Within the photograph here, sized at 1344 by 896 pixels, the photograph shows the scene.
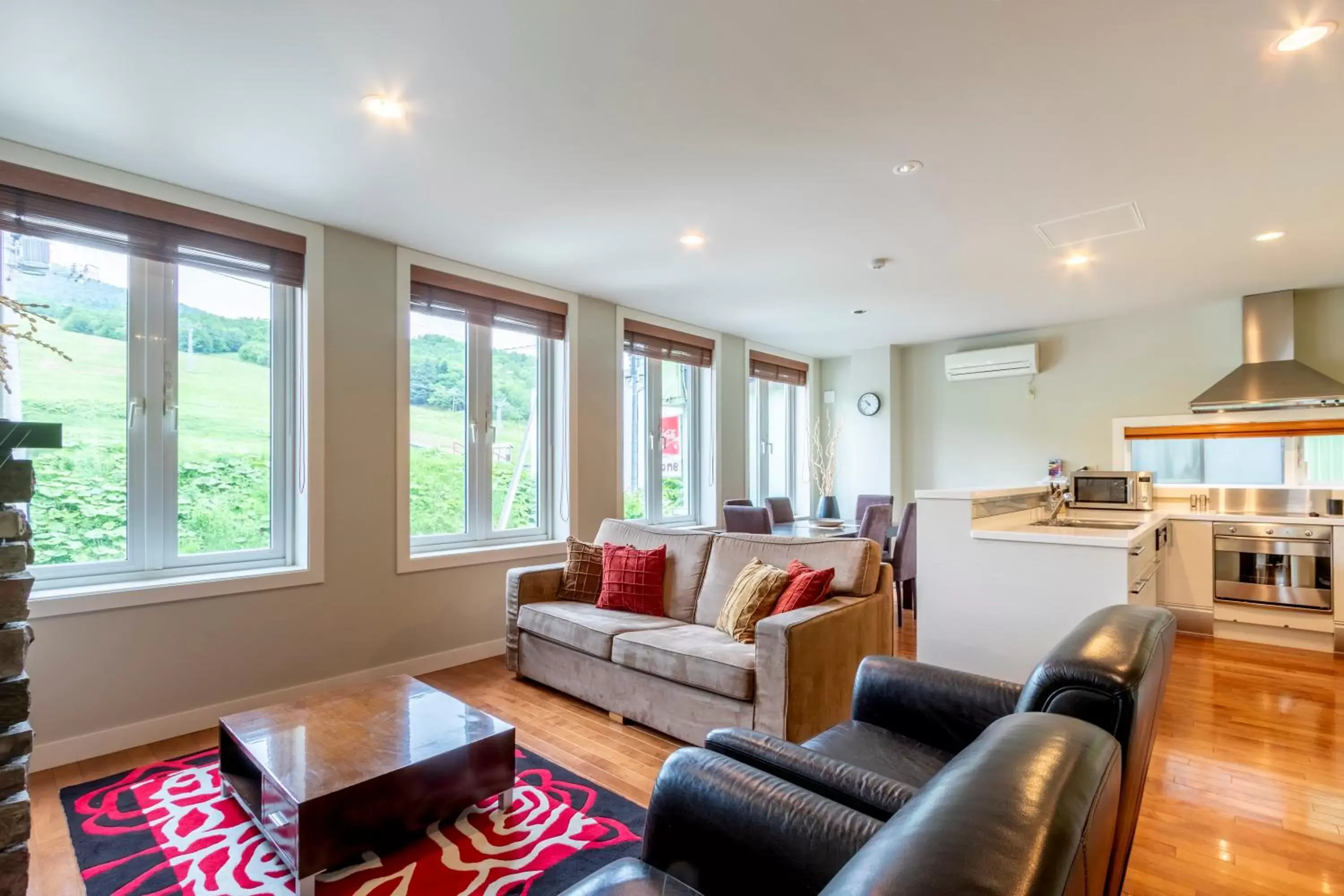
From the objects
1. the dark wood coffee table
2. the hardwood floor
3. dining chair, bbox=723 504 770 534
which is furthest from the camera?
dining chair, bbox=723 504 770 534

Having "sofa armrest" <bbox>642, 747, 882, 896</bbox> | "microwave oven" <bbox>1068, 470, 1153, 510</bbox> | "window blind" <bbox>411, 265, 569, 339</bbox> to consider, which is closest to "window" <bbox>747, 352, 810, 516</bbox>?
"window blind" <bbox>411, 265, 569, 339</bbox>

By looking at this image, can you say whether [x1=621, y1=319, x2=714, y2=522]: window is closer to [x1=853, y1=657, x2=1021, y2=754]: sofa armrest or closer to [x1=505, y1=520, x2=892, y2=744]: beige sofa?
[x1=505, y1=520, x2=892, y2=744]: beige sofa

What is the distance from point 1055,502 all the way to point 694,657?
2623 millimetres

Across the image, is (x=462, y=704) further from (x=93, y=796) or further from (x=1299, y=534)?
(x=1299, y=534)

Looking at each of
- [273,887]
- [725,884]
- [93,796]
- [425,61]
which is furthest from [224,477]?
[725,884]

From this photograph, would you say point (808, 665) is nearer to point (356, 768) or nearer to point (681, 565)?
point (681, 565)

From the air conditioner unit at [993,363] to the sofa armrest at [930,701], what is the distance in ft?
15.7

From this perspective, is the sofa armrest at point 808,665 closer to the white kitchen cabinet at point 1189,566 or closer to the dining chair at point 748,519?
the dining chair at point 748,519

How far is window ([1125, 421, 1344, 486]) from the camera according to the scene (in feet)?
15.0

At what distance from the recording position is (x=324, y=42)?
1.91 meters

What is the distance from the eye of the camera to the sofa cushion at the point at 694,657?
2488 mm

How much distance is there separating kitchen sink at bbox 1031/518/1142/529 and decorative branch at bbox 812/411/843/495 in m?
3.07

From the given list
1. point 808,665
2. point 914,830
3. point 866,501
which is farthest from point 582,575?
point 866,501

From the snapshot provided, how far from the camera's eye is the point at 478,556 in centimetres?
399
